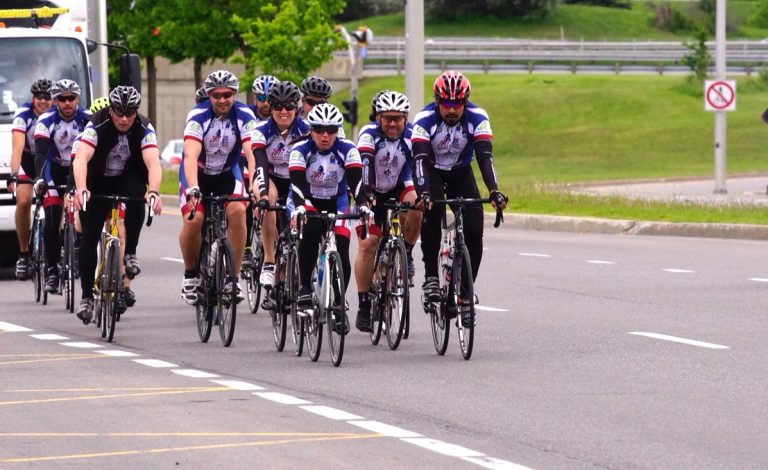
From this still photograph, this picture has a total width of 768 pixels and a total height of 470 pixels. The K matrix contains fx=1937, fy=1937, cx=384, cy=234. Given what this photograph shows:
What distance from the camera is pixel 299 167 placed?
12852 millimetres

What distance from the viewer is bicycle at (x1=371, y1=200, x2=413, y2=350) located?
42.5 ft

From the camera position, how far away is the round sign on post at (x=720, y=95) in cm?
3328

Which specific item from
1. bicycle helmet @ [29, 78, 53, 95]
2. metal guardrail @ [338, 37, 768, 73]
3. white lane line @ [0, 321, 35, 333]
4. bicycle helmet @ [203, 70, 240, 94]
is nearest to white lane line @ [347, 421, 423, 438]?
bicycle helmet @ [203, 70, 240, 94]

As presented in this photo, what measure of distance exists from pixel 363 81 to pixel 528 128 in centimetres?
1391

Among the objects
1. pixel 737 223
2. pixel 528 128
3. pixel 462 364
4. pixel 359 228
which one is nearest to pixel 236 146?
pixel 359 228

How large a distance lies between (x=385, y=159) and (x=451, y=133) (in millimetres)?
584

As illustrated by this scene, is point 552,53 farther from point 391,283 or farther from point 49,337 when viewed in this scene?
point 391,283

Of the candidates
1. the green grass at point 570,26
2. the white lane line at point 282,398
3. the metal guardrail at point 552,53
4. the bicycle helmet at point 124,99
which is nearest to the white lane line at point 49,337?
the bicycle helmet at point 124,99

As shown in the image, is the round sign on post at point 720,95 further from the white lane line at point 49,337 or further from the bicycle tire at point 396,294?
the bicycle tire at point 396,294

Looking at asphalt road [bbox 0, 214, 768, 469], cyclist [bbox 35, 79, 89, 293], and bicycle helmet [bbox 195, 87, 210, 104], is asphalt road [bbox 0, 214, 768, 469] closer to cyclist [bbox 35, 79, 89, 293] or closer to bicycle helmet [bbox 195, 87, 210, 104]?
cyclist [bbox 35, 79, 89, 293]

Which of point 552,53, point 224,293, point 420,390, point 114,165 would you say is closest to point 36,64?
point 114,165

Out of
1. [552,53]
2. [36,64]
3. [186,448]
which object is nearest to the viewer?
[186,448]

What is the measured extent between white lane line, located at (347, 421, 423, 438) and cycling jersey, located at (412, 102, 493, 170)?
145 inches

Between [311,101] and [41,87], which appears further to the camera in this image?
[41,87]
